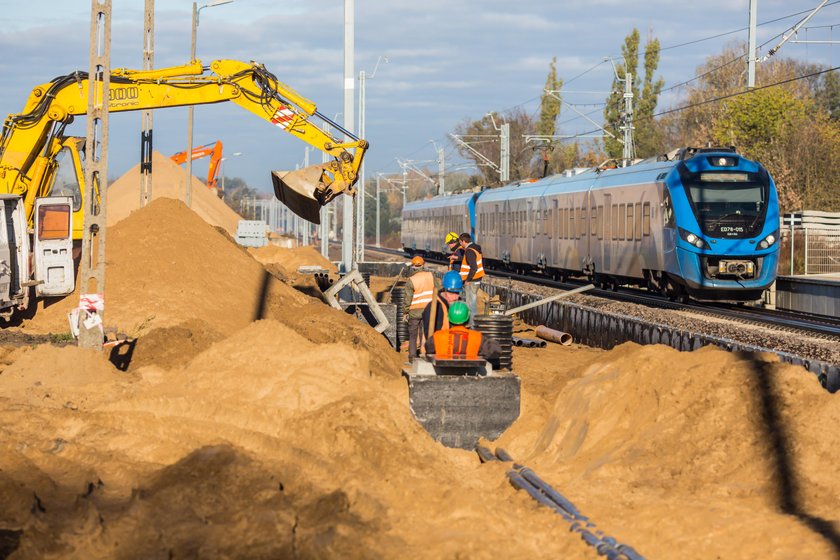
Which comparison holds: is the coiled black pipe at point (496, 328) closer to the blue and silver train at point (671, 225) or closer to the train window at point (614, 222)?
the blue and silver train at point (671, 225)

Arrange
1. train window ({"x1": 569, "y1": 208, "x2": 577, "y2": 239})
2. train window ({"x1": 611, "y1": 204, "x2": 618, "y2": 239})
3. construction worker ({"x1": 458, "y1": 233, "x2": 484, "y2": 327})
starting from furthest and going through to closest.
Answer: train window ({"x1": 569, "y1": 208, "x2": 577, "y2": 239}), train window ({"x1": 611, "y1": 204, "x2": 618, "y2": 239}), construction worker ({"x1": 458, "y1": 233, "x2": 484, "y2": 327})

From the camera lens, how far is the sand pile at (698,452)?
342 inches

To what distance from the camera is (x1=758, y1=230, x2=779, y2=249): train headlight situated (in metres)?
26.8

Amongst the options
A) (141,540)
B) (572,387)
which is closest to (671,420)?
(572,387)

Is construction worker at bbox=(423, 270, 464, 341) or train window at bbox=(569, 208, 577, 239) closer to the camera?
construction worker at bbox=(423, 270, 464, 341)

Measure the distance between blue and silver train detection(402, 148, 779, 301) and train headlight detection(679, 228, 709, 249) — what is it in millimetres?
24

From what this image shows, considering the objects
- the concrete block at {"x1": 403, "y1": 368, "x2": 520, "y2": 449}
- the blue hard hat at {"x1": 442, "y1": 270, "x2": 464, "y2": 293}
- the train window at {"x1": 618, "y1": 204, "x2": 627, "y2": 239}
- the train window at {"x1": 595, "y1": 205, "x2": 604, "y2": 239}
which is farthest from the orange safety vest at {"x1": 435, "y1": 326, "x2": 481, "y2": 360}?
the train window at {"x1": 595, "y1": 205, "x2": 604, "y2": 239}

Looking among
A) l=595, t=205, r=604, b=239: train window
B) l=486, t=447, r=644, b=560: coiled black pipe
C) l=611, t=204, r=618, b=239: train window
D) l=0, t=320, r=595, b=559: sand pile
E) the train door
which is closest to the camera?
l=486, t=447, r=644, b=560: coiled black pipe

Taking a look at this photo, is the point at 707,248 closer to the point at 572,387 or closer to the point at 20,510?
the point at 572,387

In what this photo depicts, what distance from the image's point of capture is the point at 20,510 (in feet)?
29.2

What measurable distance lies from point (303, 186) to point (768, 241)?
10.4 meters

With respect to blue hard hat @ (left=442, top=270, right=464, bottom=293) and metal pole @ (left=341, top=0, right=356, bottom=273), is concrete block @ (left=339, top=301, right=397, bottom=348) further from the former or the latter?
blue hard hat @ (left=442, top=270, right=464, bottom=293)

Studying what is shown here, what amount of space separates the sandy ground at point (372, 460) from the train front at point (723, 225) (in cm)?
1005

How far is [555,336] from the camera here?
79.3ft
